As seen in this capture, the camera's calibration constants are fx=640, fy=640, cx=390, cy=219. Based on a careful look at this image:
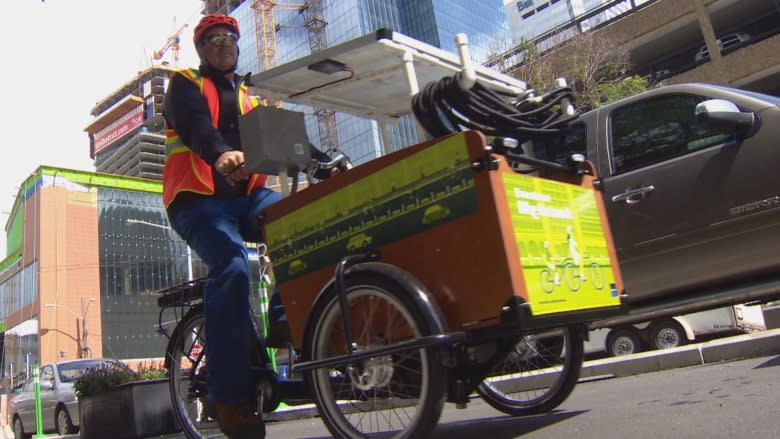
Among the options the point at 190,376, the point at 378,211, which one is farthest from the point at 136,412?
the point at 378,211

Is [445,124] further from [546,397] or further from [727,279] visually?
[727,279]

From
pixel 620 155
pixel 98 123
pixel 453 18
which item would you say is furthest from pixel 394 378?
pixel 98 123

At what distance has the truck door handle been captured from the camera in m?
4.68

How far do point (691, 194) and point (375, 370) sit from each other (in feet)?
9.72

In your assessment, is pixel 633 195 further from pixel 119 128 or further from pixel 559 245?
pixel 119 128

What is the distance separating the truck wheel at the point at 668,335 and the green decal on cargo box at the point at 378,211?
29.7 feet

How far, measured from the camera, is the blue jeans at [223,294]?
2.92 metres

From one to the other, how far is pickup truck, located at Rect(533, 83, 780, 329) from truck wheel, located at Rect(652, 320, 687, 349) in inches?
250

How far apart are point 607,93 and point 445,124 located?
1786 centimetres

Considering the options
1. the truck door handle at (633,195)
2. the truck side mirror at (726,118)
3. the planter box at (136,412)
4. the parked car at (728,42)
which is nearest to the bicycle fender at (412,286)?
the truck side mirror at (726,118)

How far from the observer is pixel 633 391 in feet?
13.2

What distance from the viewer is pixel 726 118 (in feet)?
13.3

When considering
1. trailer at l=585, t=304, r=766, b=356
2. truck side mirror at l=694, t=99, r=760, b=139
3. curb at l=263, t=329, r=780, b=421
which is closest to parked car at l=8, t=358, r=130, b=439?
curb at l=263, t=329, r=780, b=421

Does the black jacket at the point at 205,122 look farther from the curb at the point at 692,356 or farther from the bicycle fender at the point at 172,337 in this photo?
the curb at the point at 692,356
